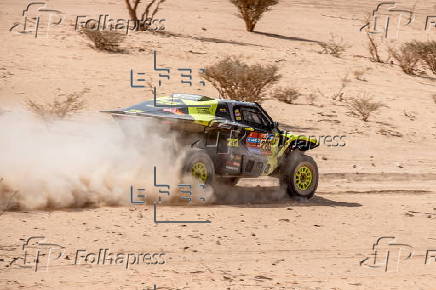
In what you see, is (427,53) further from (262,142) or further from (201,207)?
(201,207)

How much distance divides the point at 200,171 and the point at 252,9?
24.0m

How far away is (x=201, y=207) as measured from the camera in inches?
484

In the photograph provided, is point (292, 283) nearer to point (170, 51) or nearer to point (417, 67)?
point (170, 51)

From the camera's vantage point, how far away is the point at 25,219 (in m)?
10.4

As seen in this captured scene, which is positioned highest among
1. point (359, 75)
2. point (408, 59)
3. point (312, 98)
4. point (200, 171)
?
point (408, 59)

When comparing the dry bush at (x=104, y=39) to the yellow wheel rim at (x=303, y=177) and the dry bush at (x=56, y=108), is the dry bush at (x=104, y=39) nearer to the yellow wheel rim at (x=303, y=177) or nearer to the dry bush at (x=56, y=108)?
the dry bush at (x=56, y=108)

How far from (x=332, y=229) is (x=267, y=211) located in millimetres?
1251

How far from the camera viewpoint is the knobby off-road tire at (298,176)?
1405cm

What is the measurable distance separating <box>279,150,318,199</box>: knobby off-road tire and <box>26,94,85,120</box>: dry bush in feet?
18.6

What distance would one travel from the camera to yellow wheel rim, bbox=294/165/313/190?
1411 centimetres

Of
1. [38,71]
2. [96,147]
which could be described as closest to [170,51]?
[38,71]

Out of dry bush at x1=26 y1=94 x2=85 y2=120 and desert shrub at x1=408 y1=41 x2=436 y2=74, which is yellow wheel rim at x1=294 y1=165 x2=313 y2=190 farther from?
desert shrub at x1=408 y1=41 x2=436 y2=74

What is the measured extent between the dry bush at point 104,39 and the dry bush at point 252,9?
1029 centimetres

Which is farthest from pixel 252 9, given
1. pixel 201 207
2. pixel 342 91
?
pixel 201 207
